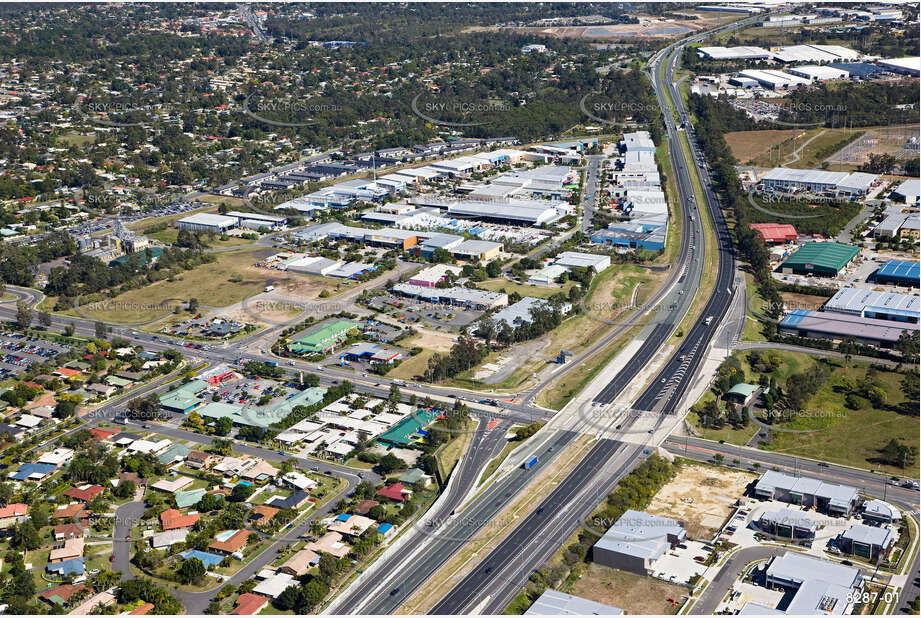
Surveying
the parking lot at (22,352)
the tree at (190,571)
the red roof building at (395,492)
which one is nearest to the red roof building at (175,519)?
the tree at (190,571)

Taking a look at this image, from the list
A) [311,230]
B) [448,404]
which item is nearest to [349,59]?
[311,230]

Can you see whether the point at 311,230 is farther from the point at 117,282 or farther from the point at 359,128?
the point at 359,128

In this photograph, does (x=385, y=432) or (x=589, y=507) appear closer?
(x=589, y=507)

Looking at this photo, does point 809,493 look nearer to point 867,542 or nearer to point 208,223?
point 867,542

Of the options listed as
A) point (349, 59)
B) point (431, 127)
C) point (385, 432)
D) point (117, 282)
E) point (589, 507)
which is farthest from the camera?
point (349, 59)

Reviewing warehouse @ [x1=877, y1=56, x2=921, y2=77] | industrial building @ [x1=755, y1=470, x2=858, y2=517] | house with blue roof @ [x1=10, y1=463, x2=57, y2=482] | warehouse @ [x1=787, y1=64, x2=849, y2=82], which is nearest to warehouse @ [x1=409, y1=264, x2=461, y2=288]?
house with blue roof @ [x1=10, y1=463, x2=57, y2=482]

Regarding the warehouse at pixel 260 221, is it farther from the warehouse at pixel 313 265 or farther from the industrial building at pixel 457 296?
the industrial building at pixel 457 296
